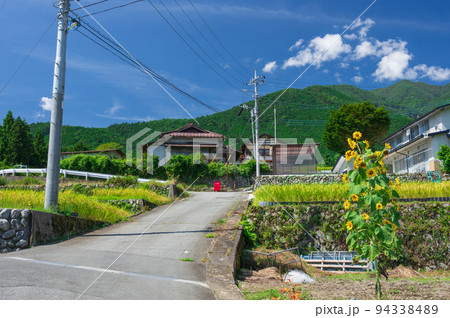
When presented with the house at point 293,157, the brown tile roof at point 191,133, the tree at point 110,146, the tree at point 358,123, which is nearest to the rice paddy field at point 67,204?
the tree at point 358,123

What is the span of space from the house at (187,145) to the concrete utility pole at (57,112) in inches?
1229

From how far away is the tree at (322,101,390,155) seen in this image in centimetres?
3544

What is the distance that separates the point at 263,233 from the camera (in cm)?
1033

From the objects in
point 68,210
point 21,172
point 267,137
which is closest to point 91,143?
point 267,137

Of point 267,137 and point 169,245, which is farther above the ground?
point 267,137

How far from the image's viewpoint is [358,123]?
35.3m

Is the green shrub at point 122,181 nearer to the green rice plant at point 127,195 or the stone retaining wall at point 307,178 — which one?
the green rice plant at point 127,195

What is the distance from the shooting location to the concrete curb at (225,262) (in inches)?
196

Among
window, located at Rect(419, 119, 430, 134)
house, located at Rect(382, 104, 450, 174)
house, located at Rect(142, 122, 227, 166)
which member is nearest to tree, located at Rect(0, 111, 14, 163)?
house, located at Rect(142, 122, 227, 166)

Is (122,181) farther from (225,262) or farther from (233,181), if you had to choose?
(225,262)

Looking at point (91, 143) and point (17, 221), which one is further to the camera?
point (91, 143)

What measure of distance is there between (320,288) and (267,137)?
155 feet

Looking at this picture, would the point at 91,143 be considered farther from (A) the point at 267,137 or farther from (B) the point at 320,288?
(B) the point at 320,288

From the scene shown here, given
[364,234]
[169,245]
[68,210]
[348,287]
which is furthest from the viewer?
[68,210]
